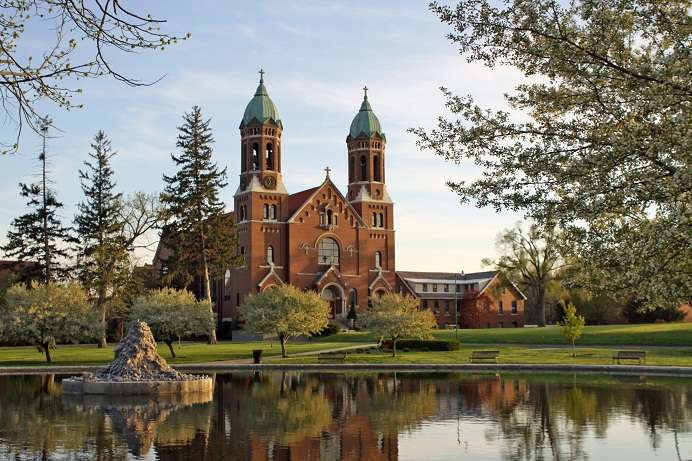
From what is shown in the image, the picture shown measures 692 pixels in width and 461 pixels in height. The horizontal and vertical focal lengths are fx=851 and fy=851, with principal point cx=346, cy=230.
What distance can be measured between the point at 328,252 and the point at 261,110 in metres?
15.2

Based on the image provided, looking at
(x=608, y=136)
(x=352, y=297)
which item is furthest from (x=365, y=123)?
(x=608, y=136)

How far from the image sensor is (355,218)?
8519 centimetres

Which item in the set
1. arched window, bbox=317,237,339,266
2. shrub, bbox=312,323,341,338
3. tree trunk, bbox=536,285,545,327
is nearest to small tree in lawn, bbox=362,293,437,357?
shrub, bbox=312,323,341,338

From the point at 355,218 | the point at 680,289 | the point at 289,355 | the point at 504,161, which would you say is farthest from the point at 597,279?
the point at 355,218

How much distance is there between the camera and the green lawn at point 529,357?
4359 cm

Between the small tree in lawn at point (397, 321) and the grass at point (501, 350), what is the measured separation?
140 centimetres

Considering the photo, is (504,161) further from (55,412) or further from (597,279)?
(55,412)

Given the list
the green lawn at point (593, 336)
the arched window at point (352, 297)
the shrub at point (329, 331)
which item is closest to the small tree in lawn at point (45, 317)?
the green lawn at point (593, 336)

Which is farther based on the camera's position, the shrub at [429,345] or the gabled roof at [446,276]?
the gabled roof at [446,276]

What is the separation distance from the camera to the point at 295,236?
266ft

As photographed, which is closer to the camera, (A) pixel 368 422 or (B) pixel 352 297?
(A) pixel 368 422

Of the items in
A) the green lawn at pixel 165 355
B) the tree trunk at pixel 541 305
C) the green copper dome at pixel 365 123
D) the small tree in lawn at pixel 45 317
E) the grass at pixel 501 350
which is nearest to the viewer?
the grass at pixel 501 350

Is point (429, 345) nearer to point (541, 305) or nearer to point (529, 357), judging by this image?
point (529, 357)

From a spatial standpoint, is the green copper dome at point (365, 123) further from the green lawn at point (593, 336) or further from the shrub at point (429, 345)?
the shrub at point (429, 345)
